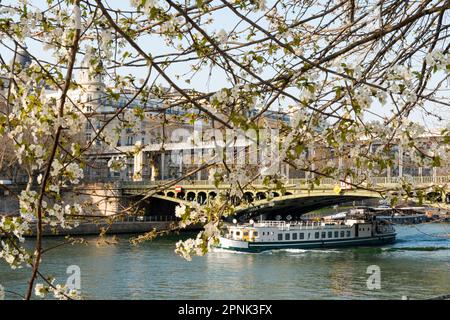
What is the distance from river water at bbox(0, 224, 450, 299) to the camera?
1564cm

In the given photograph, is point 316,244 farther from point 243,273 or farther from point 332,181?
point 243,273

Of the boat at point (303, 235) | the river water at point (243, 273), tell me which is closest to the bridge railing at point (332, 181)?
the river water at point (243, 273)

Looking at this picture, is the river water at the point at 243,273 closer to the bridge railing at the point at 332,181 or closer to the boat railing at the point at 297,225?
the bridge railing at the point at 332,181

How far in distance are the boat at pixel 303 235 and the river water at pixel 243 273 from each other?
2.69 ft

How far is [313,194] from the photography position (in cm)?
2523

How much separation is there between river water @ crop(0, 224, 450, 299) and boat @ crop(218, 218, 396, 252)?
82cm

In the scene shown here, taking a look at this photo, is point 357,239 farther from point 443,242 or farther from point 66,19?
point 66,19

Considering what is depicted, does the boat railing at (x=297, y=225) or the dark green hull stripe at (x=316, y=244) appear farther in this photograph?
the boat railing at (x=297, y=225)

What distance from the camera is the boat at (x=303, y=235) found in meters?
27.2

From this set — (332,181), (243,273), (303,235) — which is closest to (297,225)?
(303,235)

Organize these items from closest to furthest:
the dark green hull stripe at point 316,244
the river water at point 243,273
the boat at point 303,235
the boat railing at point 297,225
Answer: the river water at point 243,273 < the dark green hull stripe at point 316,244 < the boat at point 303,235 < the boat railing at point 297,225

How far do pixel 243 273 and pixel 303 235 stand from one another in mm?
9794

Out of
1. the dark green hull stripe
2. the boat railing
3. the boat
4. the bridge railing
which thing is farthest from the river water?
Result: the boat railing
